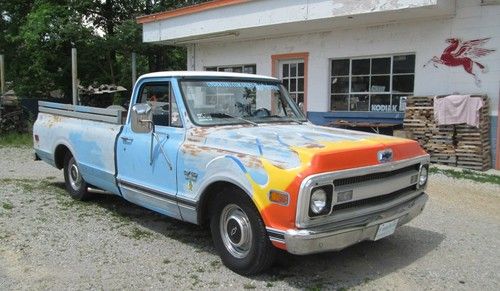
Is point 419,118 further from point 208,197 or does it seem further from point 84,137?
point 208,197

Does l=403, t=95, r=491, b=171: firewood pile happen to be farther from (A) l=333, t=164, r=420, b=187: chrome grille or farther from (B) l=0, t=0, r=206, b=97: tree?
(B) l=0, t=0, r=206, b=97: tree

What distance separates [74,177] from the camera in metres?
7.34

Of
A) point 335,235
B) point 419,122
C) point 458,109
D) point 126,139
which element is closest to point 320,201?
point 335,235

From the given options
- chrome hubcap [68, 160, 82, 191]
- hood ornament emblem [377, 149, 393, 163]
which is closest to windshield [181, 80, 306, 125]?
hood ornament emblem [377, 149, 393, 163]

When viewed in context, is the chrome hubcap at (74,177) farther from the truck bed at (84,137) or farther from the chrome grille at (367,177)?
the chrome grille at (367,177)

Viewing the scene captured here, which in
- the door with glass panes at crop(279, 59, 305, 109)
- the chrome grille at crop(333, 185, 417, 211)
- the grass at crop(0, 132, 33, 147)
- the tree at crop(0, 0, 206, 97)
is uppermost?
the tree at crop(0, 0, 206, 97)

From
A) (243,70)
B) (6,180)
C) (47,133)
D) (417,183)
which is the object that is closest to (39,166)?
(6,180)

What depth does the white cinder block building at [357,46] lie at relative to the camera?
10266 millimetres

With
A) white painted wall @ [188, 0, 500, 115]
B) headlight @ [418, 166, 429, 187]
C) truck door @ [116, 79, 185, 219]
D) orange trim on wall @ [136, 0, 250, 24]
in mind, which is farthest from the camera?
orange trim on wall @ [136, 0, 250, 24]

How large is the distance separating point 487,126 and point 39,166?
943cm

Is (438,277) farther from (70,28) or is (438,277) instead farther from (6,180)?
(70,28)

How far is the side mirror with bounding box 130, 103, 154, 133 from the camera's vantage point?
510 centimetres

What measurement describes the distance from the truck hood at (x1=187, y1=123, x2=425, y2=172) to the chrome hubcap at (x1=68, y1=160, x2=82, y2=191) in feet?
9.90

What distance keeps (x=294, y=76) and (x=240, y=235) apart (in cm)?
979
